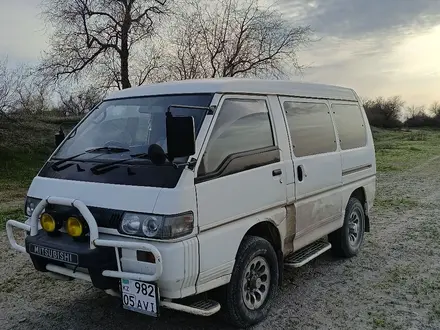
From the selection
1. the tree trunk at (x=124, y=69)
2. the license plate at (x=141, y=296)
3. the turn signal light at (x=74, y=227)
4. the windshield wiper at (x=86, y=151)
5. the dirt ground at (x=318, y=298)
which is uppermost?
the tree trunk at (x=124, y=69)

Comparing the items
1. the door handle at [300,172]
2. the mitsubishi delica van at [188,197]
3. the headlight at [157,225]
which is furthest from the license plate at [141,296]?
the door handle at [300,172]

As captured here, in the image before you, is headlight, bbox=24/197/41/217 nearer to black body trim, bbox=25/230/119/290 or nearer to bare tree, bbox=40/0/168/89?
black body trim, bbox=25/230/119/290

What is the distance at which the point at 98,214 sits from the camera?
3.46m

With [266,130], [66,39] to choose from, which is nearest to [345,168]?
[266,130]

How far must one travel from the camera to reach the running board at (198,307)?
10.7 feet

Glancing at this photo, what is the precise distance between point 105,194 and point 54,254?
2.03ft

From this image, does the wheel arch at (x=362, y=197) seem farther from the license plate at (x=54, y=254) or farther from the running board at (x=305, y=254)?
the license plate at (x=54, y=254)

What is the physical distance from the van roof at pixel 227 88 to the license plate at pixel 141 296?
5.65 ft

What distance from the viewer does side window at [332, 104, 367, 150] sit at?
5.77 meters

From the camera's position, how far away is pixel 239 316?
3.85 m

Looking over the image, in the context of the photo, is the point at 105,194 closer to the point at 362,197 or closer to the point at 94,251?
the point at 94,251

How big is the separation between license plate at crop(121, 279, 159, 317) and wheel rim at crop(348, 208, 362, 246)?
3467 millimetres

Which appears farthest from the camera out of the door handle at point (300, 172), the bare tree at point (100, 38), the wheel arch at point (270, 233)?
the bare tree at point (100, 38)

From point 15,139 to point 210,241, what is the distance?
47.2ft
